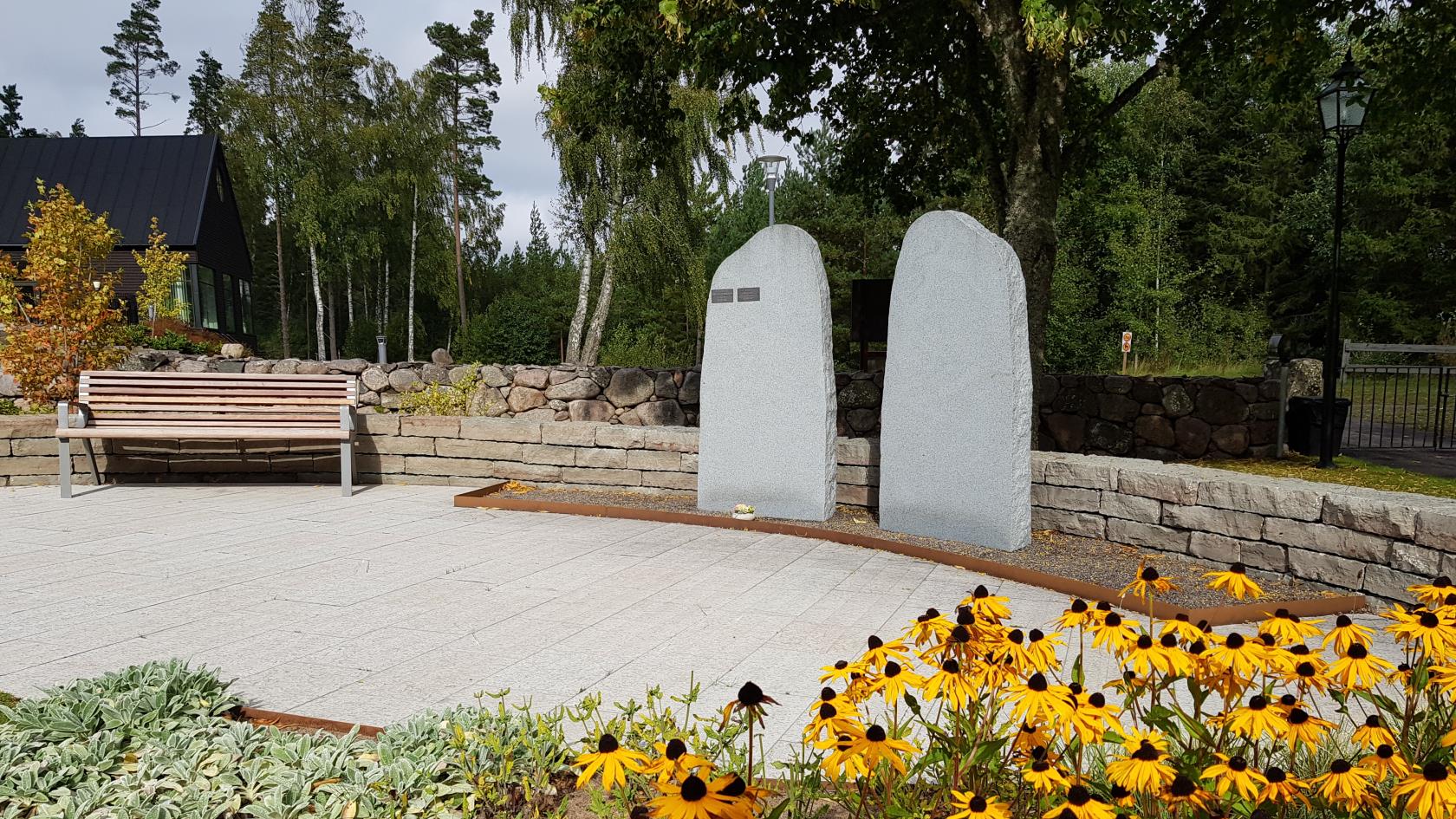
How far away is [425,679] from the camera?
3314 mm

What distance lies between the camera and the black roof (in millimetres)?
25031

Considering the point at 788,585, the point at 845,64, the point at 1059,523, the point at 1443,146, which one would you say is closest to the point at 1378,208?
the point at 1443,146

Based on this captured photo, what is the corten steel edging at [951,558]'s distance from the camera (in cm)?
410

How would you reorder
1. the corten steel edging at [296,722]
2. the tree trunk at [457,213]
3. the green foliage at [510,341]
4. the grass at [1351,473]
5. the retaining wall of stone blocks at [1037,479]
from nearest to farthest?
the corten steel edging at [296,722], the retaining wall of stone blocks at [1037,479], the grass at [1351,473], the green foliage at [510,341], the tree trunk at [457,213]

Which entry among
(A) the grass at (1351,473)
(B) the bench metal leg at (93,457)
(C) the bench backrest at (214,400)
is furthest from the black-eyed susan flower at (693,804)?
(B) the bench metal leg at (93,457)

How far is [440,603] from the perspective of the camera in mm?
4359

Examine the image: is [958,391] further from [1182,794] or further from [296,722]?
[1182,794]

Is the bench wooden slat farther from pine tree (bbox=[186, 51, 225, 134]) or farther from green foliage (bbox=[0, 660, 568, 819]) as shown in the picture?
pine tree (bbox=[186, 51, 225, 134])

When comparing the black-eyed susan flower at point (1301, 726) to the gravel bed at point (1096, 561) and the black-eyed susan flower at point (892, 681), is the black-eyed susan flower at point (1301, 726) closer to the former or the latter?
the black-eyed susan flower at point (892, 681)

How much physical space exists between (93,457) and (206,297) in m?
21.9

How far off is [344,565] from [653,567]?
183 cm

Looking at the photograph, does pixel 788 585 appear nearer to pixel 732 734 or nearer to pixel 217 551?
pixel 732 734

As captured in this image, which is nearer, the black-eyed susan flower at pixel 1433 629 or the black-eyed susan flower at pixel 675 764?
the black-eyed susan flower at pixel 675 764

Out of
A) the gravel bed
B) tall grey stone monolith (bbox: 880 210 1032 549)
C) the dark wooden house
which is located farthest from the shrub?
the dark wooden house
